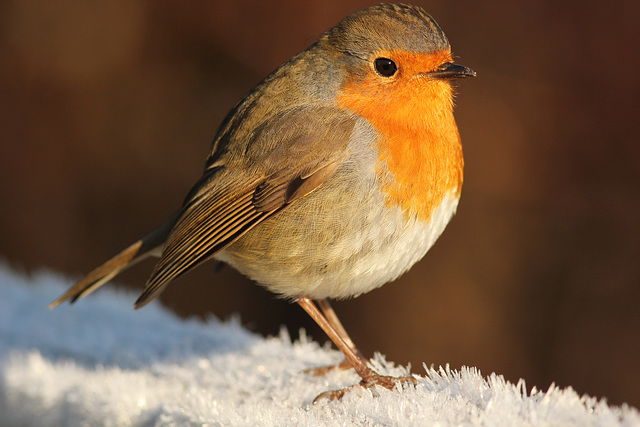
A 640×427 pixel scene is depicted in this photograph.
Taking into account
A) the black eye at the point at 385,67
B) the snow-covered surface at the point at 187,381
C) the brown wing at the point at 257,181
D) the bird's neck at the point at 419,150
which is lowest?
the snow-covered surface at the point at 187,381

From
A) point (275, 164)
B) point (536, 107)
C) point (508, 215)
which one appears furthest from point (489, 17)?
point (275, 164)

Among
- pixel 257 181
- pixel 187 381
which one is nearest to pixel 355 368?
pixel 187 381

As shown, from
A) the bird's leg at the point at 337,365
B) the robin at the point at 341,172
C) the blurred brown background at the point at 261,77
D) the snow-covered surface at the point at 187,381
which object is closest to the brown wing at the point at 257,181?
the robin at the point at 341,172

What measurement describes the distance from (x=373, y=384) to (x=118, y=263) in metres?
1.20

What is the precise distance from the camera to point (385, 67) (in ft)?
7.48

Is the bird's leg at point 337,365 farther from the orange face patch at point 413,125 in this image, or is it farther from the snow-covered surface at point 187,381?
the orange face patch at point 413,125

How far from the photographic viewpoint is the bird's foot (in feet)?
6.15

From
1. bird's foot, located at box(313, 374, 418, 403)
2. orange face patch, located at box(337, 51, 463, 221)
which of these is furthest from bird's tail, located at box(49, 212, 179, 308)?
bird's foot, located at box(313, 374, 418, 403)

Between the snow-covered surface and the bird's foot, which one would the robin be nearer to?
the bird's foot

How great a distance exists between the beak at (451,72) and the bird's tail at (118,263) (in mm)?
1164

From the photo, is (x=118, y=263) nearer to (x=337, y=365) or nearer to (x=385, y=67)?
(x=337, y=365)

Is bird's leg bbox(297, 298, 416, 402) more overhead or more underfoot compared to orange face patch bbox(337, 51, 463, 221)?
more underfoot

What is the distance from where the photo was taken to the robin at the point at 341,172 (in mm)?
2127

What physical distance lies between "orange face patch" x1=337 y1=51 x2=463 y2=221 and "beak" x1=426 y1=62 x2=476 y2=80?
0.02 m
